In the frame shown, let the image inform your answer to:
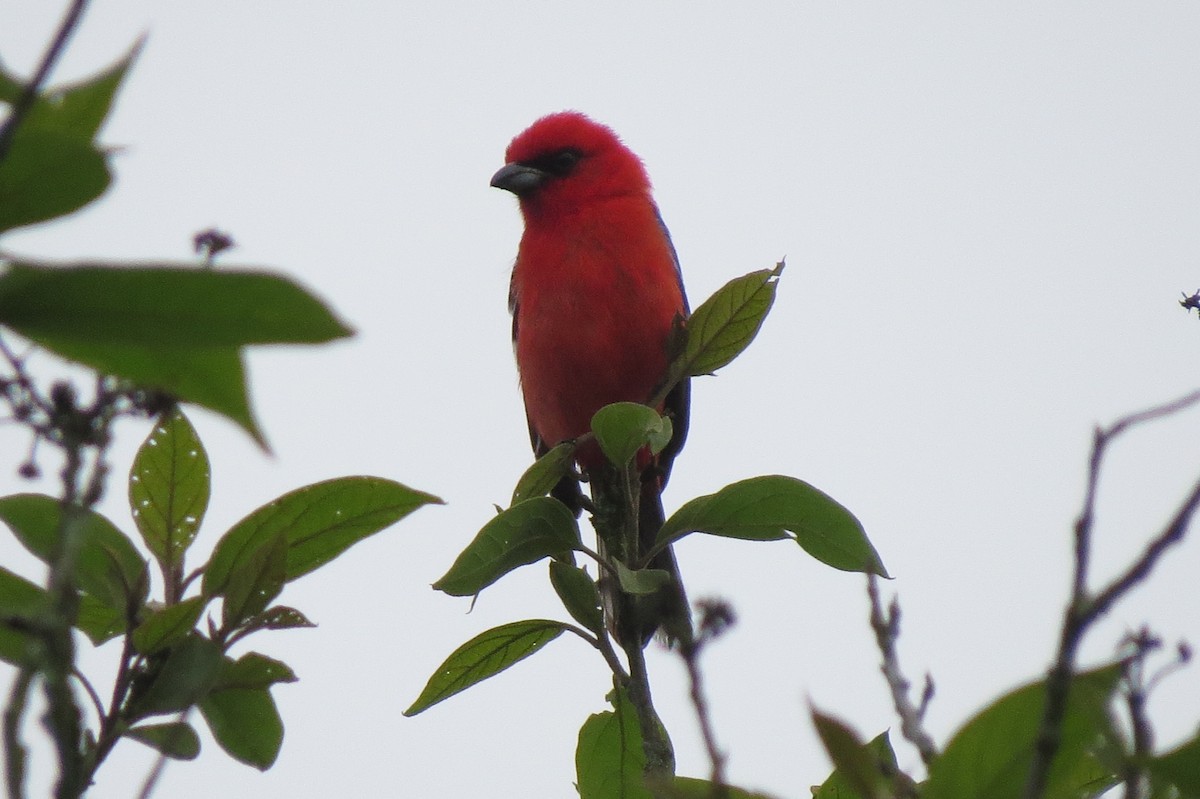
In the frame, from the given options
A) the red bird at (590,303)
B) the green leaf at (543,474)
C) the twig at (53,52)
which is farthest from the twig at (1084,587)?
the red bird at (590,303)

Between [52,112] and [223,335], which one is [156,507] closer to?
[52,112]

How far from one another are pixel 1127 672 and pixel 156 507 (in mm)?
1647

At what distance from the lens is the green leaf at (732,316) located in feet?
11.8

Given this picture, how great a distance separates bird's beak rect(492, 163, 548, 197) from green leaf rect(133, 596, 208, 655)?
4.67 m

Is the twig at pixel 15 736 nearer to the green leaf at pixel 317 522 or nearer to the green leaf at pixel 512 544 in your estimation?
the green leaf at pixel 317 522

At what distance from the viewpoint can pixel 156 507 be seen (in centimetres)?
238

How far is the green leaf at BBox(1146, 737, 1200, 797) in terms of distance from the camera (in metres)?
1.38

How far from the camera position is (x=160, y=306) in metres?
1.18

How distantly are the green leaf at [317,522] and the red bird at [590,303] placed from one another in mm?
2623

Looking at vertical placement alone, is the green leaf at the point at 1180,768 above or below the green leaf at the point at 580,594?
below

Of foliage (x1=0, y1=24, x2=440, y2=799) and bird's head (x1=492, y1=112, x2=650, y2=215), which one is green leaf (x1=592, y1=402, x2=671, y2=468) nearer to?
foliage (x1=0, y1=24, x2=440, y2=799)

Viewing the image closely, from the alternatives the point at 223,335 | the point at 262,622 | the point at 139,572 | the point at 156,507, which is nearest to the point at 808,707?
the point at 223,335

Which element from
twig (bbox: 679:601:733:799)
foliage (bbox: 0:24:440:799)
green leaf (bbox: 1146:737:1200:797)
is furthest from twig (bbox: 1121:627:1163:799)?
foliage (bbox: 0:24:440:799)

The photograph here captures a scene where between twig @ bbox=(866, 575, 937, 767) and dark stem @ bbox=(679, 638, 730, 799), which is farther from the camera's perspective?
twig @ bbox=(866, 575, 937, 767)
